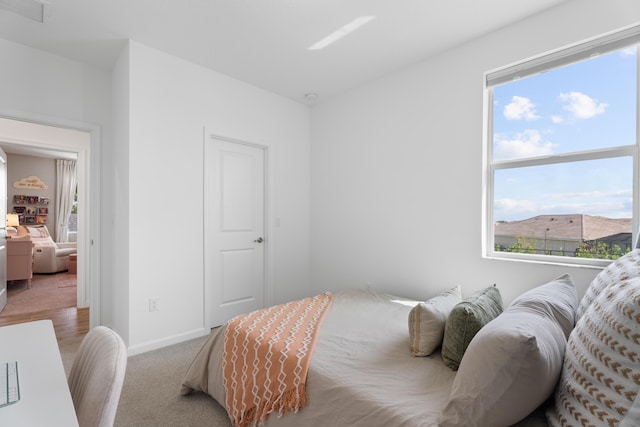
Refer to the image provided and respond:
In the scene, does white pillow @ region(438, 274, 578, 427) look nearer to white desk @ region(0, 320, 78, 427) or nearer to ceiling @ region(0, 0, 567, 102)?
white desk @ region(0, 320, 78, 427)

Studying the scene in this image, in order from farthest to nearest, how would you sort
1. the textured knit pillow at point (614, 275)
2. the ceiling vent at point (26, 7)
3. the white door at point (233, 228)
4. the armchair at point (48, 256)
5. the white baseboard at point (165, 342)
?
the armchair at point (48, 256)
the white door at point (233, 228)
the white baseboard at point (165, 342)
the ceiling vent at point (26, 7)
the textured knit pillow at point (614, 275)

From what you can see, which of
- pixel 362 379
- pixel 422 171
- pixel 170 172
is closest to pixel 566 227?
pixel 422 171

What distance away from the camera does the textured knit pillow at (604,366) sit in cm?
77

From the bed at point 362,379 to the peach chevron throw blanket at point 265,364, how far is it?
0.16ft

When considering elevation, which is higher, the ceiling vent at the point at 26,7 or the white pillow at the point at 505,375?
the ceiling vent at the point at 26,7

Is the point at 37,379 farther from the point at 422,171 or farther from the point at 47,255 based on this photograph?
the point at 47,255

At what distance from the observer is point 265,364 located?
161 cm

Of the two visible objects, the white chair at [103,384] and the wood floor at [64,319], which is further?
the wood floor at [64,319]

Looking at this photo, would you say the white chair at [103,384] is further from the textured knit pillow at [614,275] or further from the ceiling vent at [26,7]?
the ceiling vent at [26,7]

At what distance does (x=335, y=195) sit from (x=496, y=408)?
294 centimetres

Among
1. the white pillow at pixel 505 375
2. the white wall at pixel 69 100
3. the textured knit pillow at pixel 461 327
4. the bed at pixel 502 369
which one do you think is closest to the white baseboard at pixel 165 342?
the white wall at pixel 69 100

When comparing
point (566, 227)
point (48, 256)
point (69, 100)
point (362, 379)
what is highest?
point (69, 100)

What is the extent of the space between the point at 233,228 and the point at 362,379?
2435mm

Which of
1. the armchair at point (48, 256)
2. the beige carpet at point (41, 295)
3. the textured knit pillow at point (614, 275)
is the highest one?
the textured knit pillow at point (614, 275)
